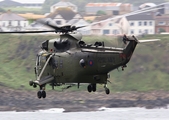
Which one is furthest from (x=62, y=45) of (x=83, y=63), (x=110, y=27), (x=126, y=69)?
(x=110, y=27)

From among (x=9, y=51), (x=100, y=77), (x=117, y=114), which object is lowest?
(x=117, y=114)

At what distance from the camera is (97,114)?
5113 inches

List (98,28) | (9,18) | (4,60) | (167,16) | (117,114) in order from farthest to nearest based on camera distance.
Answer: (167,16) → (9,18) → (98,28) → (4,60) → (117,114)

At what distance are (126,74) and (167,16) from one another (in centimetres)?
5419

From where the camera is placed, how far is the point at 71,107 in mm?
132375

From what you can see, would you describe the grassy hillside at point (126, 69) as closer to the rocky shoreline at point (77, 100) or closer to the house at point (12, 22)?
the rocky shoreline at point (77, 100)

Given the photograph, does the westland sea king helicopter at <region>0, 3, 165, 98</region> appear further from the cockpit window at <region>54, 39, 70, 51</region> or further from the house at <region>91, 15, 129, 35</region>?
the house at <region>91, 15, 129, 35</region>

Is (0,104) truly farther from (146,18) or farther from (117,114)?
(146,18)

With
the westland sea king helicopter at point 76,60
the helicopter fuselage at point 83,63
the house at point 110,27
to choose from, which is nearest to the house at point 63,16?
the house at point 110,27

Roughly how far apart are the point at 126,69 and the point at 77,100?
10.6 meters

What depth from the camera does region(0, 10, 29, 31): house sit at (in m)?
161

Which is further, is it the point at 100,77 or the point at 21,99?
the point at 21,99

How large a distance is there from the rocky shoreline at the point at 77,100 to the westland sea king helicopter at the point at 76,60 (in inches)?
3320

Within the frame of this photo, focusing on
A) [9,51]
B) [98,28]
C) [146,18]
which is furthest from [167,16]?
[9,51]
